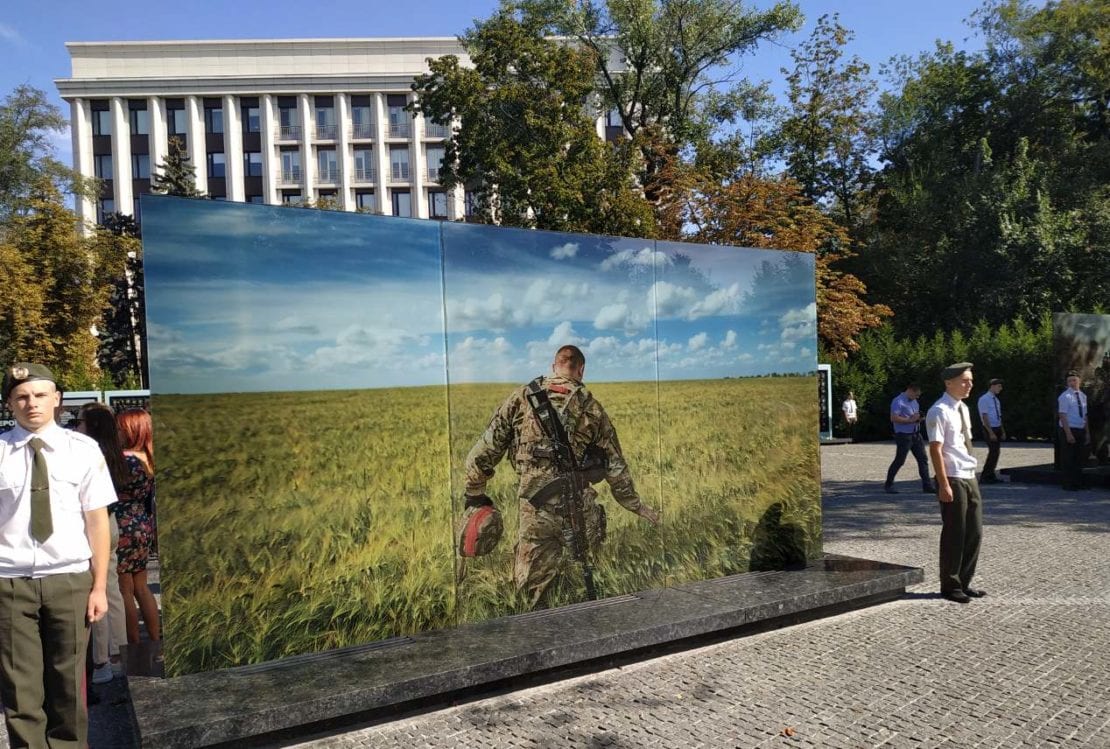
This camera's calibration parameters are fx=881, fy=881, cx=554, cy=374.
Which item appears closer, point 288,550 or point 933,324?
point 288,550

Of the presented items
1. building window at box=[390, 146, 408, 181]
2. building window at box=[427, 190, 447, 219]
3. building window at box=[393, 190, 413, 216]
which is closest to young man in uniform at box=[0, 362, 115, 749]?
building window at box=[427, 190, 447, 219]

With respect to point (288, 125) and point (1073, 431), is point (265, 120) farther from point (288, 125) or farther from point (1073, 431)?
point (1073, 431)

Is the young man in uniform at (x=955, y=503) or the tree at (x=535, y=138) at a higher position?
the tree at (x=535, y=138)

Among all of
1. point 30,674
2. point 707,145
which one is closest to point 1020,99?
point 707,145

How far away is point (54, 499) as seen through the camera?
4.12m

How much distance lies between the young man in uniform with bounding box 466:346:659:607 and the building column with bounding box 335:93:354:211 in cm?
5451

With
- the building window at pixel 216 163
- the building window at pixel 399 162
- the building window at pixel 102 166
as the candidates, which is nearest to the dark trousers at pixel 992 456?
the building window at pixel 399 162

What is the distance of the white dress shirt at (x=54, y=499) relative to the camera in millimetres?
4027

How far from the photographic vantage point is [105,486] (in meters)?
4.32

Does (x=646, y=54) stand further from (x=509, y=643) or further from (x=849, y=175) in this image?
(x=509, y=643)

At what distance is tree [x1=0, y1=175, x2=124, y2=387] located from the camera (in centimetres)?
2617

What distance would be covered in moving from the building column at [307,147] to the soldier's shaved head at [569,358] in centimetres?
5529

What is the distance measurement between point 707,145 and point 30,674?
1320 inches

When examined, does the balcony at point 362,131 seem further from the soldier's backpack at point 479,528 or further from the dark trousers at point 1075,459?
the soldier's backpack at point 479,528
